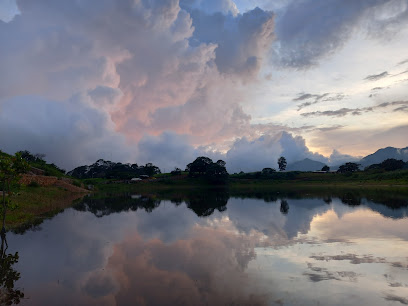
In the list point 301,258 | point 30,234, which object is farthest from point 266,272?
point 30,234

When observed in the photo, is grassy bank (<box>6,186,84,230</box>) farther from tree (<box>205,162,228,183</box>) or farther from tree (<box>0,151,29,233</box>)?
tree (<box>205,162,228,183</box>)

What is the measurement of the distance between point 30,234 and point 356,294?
27.8 m

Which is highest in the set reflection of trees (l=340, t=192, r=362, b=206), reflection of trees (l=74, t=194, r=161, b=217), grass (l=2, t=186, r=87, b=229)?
grass (l=2, t=186, r=87, b=229)

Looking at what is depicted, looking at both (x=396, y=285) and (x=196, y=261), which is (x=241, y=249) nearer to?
(x=196, y=261)

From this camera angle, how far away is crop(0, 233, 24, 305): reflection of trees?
41.2 ft

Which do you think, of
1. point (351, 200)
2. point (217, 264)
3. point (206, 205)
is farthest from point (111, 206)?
point (351, 200)

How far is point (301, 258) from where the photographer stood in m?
17.8

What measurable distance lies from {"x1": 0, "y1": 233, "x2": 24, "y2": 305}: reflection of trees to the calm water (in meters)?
0.35

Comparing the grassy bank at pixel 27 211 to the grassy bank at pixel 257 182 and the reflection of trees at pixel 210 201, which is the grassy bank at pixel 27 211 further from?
the grassy bank at pixel 257 182

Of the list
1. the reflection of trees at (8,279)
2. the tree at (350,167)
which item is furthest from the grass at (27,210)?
the tree at (350,167)

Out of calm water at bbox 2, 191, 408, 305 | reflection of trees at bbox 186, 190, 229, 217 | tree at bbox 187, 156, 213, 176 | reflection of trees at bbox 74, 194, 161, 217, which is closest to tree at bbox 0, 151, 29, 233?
calm water at bbox 2, 191, 408, 305

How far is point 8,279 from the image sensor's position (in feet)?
49.4

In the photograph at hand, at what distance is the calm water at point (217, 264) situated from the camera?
12.4m

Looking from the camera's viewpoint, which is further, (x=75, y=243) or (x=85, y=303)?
(x=75, y=243)
